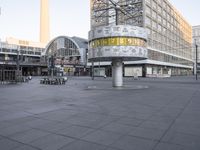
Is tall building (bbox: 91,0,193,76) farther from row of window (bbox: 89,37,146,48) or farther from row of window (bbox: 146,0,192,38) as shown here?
row of window (bbox: 89,37,146,48)

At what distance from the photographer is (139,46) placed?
71.4 ft

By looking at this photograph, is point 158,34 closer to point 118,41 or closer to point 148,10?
point 148,10

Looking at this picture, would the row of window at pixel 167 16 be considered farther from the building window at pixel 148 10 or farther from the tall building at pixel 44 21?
the tall building at pixel 44 21

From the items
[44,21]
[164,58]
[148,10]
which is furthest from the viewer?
[44,21]

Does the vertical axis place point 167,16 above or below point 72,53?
above

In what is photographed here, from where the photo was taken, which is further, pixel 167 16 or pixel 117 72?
pixel 167 16

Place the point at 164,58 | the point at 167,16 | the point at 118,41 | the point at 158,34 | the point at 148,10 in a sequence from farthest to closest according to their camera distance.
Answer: the point at 167,16 → the point at 164,58 → the point at 158,34 → the point at 148,10 → the point at 118,41

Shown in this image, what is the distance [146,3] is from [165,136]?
221 ft

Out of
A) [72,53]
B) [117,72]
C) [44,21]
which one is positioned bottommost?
[117,72]

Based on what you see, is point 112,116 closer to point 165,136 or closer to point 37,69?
point 165,136

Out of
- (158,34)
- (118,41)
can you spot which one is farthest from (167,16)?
(118,41)

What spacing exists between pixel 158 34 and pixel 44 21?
426ft

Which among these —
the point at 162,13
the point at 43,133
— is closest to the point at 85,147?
the point at 43,133

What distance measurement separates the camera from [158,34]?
74.8m
